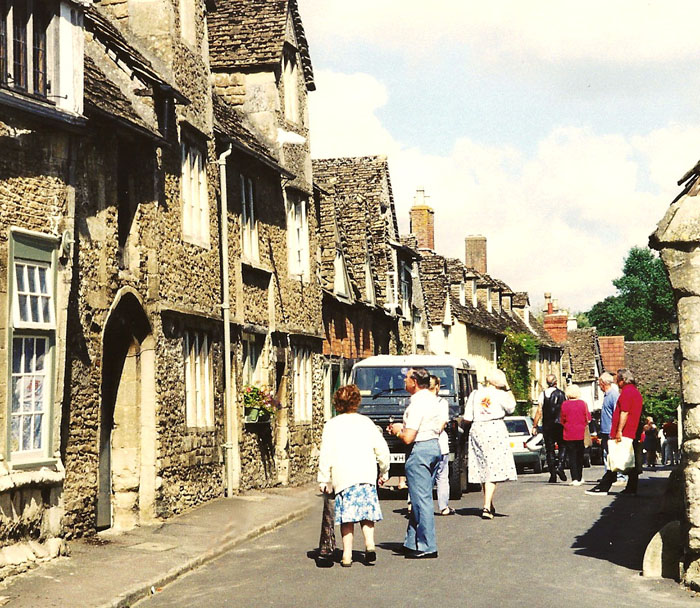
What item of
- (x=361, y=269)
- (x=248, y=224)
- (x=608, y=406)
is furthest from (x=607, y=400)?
(x=361, y=269)

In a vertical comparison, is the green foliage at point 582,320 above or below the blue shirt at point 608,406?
above

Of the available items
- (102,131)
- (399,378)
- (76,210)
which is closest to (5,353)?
(76,210)

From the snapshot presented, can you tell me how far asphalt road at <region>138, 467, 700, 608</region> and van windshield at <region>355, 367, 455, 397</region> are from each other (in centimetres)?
512

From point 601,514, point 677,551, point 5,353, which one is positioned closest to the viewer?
point 677,551

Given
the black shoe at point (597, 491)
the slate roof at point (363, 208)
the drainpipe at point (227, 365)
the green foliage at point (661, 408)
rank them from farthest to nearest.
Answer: the green foliage at point (661, 408)
the slate roof at point (363, 208)
the drainpipe at point (227, 365)
the black shoe at point (597, 491)

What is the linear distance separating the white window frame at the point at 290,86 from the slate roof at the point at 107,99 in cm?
1020

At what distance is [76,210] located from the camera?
13953 millimetres

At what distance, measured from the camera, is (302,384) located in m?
26.1

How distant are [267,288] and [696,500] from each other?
14.8 m

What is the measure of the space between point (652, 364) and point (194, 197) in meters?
66.8

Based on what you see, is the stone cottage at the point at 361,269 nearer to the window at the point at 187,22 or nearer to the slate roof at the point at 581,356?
the window at the point at 187,22

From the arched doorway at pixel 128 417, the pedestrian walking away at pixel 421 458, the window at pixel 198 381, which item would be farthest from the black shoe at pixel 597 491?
the arched doorway at pixel 128 417

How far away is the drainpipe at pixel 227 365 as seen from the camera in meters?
20.0

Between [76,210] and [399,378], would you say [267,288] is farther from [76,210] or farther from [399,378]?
[76,210]
